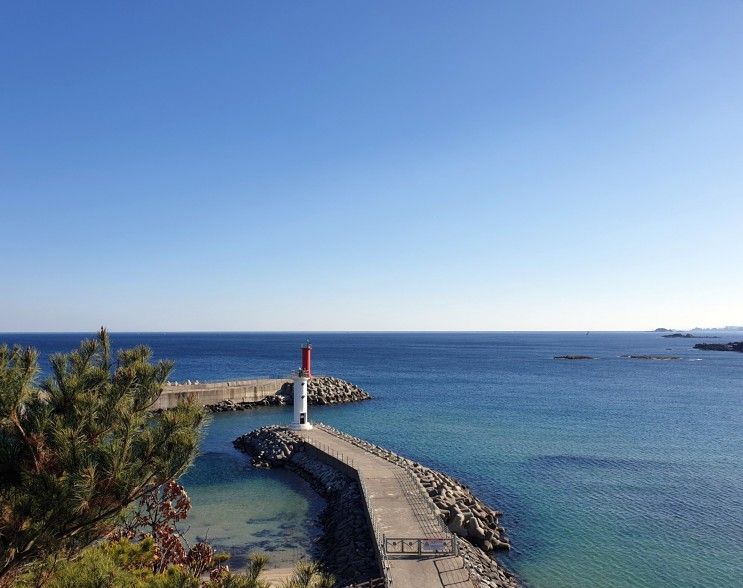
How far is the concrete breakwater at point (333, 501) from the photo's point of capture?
1728 cm

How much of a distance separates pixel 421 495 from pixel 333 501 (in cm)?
436

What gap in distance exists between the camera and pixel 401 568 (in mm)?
15414

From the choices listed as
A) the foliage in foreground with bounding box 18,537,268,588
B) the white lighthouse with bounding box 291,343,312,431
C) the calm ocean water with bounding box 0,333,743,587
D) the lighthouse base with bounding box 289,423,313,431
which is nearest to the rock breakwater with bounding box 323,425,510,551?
the calm ocean water with bounding box 0,333,743,587

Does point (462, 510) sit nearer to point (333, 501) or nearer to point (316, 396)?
point (333, 501)

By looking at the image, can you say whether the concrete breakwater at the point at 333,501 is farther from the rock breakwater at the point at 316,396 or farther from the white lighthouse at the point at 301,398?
the rock breakwater at the point at 316,396

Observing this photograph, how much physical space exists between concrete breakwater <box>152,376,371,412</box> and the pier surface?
22.1 metres

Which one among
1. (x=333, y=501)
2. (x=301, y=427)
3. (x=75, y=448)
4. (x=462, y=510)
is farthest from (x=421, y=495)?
(x=75, y=448)

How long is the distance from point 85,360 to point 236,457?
2711 cm

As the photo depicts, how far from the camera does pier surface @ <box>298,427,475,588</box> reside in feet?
49.1

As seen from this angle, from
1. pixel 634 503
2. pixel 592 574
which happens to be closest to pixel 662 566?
pixel 592 574

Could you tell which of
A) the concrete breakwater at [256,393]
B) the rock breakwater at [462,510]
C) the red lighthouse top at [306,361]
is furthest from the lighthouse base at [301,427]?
the concrete breakwater at [256,393]

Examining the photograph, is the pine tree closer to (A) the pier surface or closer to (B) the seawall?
(A) the pier surface

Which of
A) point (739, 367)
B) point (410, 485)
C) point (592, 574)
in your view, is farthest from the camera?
point (739, 367)

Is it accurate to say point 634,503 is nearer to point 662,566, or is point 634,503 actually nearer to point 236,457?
point 662,566
